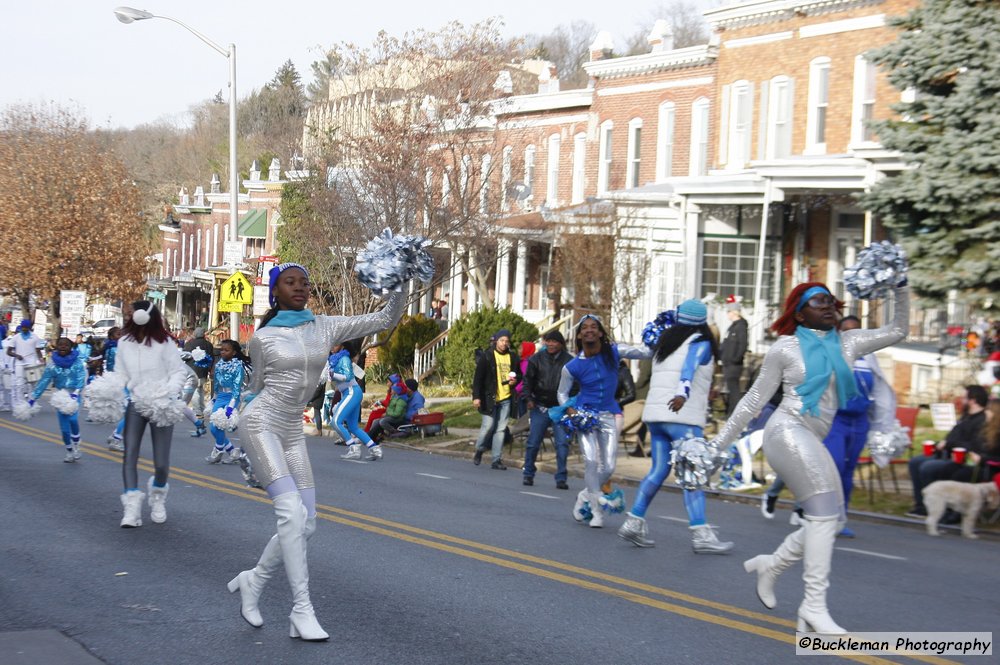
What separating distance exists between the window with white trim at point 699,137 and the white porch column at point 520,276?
196 inches

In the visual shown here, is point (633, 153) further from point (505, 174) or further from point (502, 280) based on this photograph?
point (502, 280)

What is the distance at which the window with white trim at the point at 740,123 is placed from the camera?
2806 centimetres

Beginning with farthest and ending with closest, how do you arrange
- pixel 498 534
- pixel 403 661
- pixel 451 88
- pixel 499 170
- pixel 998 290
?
1. pixel 499 170
2. pixel 451 88
3. pixel 998 290
4. pixel 498 534
5. pixel 403 661

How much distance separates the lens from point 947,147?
16.6 meters

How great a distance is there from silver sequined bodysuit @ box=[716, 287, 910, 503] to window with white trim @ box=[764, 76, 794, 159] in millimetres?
→ 20274

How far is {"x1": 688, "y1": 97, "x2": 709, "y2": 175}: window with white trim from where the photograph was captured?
30.1 m

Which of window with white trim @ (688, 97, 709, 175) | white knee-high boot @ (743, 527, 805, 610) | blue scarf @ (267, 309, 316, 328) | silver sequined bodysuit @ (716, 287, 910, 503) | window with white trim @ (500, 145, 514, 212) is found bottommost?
white knee-high boot @ (743, 527, 805, 610)

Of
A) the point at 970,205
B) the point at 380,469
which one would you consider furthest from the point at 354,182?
the point at 970,205

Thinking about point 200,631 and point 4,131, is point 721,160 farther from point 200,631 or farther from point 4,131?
point 4,131

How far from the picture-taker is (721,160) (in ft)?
95.4

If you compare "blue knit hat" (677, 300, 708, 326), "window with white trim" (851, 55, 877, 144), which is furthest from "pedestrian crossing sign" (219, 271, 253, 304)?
"blue knit hat" (677, 300, 708, 326)

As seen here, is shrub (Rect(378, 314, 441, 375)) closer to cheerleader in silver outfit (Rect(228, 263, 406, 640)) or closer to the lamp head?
the lamp head

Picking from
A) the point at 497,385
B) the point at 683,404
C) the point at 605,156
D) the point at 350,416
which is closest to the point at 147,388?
the point at 683,404

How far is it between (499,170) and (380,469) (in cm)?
1489
